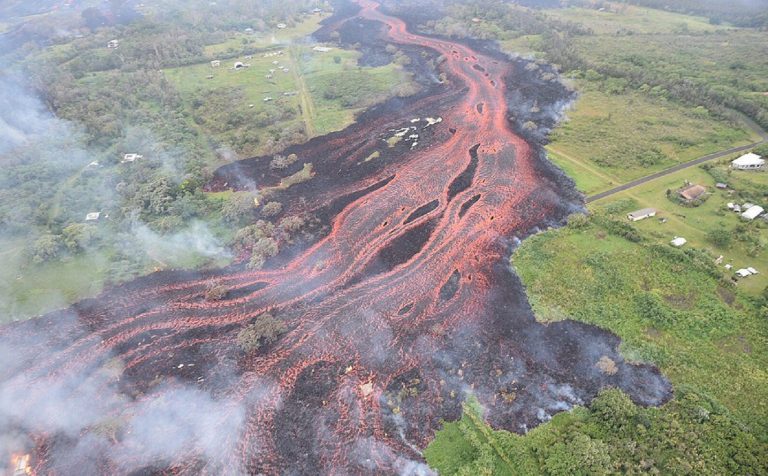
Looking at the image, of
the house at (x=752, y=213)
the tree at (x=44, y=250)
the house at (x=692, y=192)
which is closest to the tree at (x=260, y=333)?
the tree at (x=44, y=250)

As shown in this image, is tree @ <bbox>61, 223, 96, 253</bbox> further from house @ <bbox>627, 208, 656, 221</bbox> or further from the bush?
house @ <bbox>627, 208, 656, 221</bbox>

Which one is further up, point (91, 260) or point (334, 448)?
point (91, 260)

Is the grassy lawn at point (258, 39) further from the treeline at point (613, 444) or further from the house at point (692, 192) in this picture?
the treeline at point (613, 444)

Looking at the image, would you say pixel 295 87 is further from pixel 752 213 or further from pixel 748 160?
pixel 752 213

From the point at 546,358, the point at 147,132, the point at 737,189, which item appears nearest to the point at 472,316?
the point at 546,358

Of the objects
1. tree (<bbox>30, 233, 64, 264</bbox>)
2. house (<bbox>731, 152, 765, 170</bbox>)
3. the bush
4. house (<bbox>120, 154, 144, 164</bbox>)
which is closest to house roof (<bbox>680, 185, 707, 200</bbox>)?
house (<bbox>731, 152, 765, 170</bbox>)

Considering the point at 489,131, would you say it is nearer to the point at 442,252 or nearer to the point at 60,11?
the point at 442,252
